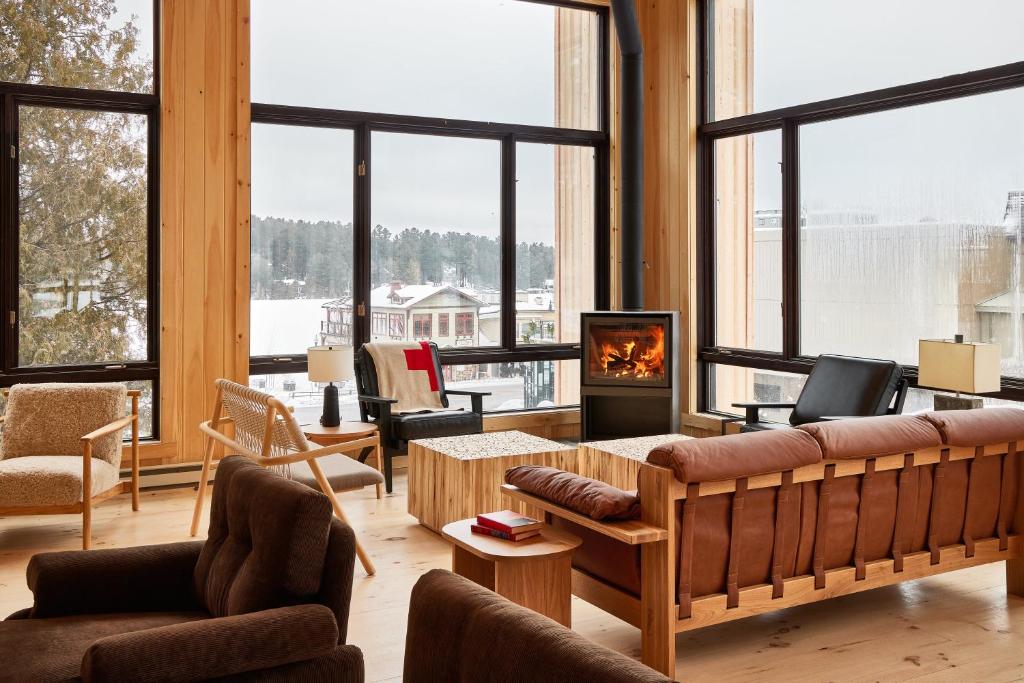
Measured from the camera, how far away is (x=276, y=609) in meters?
2.42

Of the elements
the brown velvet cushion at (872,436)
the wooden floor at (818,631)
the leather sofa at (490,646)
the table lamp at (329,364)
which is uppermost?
the table lamp at (329,364)

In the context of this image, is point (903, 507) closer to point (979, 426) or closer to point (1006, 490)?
point (979, 426)

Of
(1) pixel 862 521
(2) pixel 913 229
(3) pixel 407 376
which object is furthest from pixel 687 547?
(3) pixel 407 376

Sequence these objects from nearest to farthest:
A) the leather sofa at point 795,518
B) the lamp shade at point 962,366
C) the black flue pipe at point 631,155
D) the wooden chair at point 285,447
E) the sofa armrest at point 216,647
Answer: the sofa armrest at point 216,647 → the leather sofa at point 795,518 → the wooden chair at point 285,447 → the lamp shade at point 962,366 → the black flue pipe at point 631,155

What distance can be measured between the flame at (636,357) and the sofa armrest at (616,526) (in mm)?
3370

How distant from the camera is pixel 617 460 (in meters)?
5.29

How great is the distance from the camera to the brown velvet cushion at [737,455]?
3.32 metres

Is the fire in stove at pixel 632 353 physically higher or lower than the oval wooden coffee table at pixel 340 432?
higher

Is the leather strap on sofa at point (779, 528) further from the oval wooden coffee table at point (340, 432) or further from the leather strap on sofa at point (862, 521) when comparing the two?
the oval wooden coffee table at point (340, 432)

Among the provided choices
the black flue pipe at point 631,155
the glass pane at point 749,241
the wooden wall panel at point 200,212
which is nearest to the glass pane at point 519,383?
the black flue pipe at point 631,155

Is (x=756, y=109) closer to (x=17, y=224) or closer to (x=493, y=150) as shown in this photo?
(x=493, y=150)

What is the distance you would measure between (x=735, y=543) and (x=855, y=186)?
12.5ft

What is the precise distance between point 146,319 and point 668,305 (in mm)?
3901

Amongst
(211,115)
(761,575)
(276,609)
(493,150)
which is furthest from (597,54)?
(276,609)
